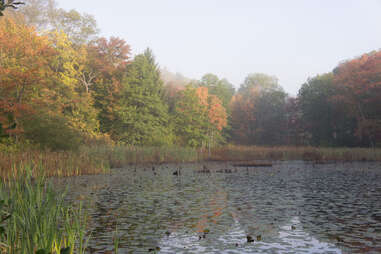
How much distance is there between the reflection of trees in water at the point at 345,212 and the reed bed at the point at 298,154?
60.4 feet

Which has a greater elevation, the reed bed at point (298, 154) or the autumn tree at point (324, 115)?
the autumn tree at point (324, 115)

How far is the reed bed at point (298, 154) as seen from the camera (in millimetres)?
37281

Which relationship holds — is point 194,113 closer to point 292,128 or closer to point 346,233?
point 292,128

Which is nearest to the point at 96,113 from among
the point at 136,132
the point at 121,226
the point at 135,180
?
the point at 136,132

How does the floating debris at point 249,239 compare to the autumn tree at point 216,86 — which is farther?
the autumn tree at point 216,86

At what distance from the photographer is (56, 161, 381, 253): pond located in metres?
8.02

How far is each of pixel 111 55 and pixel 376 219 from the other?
4467 cm

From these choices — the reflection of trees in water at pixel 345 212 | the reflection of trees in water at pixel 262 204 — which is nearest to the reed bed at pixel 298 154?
the reflection of trees in water at pixel 262 204

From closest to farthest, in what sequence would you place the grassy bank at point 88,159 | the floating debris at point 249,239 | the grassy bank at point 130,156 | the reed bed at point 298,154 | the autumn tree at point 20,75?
the floating debris at point 249,239 → the grassy bank at point 88,159 → the grassy bank at point 130,156 → the autumn tree at point 20,75 → the reed bed at point 298,154

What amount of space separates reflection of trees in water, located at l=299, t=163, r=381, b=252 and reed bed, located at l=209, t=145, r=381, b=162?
18.4m

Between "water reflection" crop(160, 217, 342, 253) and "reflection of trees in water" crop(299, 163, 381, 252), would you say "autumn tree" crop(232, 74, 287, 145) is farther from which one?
"water reflection" crop(160, 217, 342, 253)

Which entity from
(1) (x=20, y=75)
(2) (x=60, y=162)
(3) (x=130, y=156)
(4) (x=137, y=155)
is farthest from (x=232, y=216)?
(4) (x=137, y=155)

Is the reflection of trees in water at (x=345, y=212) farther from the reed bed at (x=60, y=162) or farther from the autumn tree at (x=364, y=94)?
the autumn tree at (x=364, y=94)

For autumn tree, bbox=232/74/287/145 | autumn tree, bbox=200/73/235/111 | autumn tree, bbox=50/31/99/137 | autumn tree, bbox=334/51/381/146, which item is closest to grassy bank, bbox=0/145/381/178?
autumn tree, bbox=334/51/381/146
